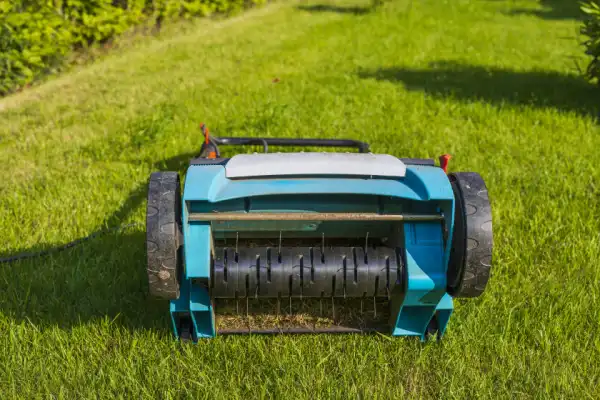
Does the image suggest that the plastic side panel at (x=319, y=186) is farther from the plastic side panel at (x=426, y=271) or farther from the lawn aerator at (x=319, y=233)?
the plastic side panel at (x=426, y=271)

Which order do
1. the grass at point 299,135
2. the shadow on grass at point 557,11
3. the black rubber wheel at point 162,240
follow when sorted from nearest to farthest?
the black rubber wheel at point 162,240
the grass at point 299,135
the shadow on grass at point 557,11

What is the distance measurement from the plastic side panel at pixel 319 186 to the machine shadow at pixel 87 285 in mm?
841

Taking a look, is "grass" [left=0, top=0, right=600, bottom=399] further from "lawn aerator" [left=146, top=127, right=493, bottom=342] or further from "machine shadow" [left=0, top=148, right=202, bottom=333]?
"lawn aerator" [left=146, top=127, right=493, bottom=342]

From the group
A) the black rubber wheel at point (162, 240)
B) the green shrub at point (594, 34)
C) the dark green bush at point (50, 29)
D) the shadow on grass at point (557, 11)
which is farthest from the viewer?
the shadow on grass at point (557, 11)

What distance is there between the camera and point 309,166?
226 centimetres

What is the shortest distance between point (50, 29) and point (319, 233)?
19.1ft

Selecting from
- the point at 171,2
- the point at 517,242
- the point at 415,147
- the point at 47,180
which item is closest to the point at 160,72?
the point at 171,2

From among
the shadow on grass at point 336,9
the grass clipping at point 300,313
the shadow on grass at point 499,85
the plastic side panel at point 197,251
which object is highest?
the shadow on grass at point 336,9

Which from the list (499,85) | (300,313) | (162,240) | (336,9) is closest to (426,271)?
(300,313)

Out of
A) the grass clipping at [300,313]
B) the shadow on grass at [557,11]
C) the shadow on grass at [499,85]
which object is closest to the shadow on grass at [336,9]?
the shadow on grass at [557,11]

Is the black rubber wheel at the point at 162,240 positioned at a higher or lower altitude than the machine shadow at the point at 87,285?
higher

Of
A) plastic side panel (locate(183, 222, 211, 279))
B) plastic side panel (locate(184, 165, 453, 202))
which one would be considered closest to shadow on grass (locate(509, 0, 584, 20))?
plastic side panel (locate(184, 165, 453, 202))

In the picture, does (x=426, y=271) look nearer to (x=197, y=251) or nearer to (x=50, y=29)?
(x=197, y=251)

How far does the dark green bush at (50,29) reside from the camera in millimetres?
6285
